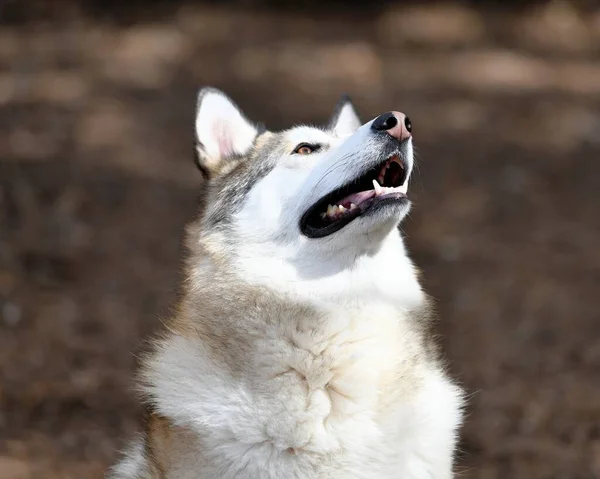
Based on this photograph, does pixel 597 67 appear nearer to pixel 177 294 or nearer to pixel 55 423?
pixel 55 423

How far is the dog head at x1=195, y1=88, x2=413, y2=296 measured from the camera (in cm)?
401

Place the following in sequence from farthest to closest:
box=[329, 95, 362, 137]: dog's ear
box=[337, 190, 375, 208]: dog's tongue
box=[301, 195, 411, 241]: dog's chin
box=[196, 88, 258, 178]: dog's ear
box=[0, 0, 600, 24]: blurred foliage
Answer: box=[0, 0, 600, 24]: blurred foliage, box=[329, 95, 362, 137]: dog's ear, box=[196, 88, 258, 178]: dog's ear, box=[337, 190, 375, 208]: dog's tongue, box=[301, 195, 411, 241]: dog's chin

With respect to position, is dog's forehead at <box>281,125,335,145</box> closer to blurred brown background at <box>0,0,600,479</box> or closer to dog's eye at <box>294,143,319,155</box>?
dog's eye at <box>294,143,319,155</box>

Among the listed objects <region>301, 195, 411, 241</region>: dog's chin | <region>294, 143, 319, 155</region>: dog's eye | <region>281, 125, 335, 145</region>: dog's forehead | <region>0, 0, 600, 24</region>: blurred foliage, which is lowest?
<region>301, 195, 411, 241</region>: dog's chin

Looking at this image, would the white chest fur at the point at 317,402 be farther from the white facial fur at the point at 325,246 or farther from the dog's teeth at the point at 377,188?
the dog's teeth at the point at 377,188

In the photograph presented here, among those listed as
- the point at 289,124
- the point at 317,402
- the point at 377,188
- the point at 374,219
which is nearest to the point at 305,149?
the point at 377,188

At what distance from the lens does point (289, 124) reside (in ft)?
39.2

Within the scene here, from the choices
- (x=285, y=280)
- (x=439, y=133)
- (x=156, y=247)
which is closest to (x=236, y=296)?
(x=285, y=280)

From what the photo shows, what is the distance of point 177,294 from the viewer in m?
4.29

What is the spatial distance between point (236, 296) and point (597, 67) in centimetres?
1108

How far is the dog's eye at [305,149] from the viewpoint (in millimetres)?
4471

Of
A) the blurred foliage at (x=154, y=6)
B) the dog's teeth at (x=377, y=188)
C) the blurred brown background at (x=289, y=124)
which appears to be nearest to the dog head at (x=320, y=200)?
the dog's teeth at (x=377, y=188)

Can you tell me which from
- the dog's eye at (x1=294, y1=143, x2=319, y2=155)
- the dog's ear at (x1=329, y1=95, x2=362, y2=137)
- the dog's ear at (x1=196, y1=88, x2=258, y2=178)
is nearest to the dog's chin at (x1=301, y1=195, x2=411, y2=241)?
the dog's eye at (x1=294, y1=143, x2=319, y2=155)

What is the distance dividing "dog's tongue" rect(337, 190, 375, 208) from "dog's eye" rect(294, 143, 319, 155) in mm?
445
